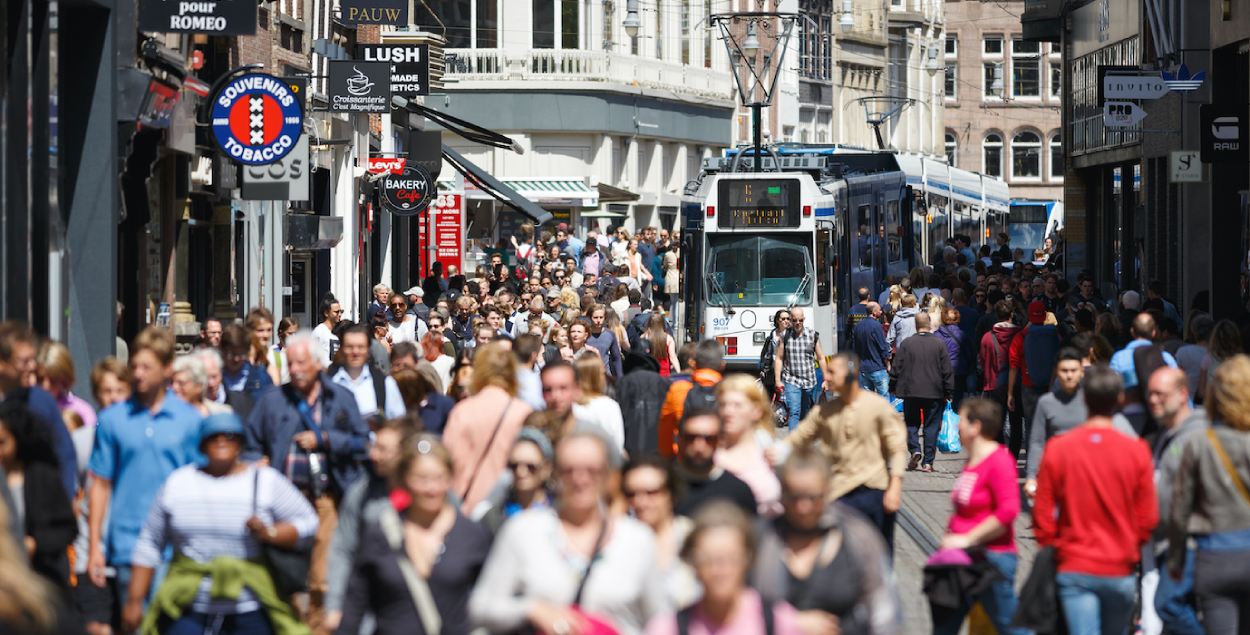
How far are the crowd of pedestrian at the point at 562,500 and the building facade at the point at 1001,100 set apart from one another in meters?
83.9

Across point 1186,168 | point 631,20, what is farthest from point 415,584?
point 631,20

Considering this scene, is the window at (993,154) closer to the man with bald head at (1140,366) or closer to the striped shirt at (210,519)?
the man with bald head at (1140,366)

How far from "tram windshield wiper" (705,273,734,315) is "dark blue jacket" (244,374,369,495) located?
58.9 ft

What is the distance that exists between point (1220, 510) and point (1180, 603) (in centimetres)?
51

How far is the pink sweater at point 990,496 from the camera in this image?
987cm

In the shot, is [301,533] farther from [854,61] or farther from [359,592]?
[854,61]

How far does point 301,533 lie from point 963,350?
45.3 ft

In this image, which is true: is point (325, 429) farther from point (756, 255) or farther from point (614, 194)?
point (614, 194)

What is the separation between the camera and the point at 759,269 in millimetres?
28734

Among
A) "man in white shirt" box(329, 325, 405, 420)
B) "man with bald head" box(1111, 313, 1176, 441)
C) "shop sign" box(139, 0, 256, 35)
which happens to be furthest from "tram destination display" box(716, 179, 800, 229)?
"man in white shirt" box(329, 325, 405, 420)

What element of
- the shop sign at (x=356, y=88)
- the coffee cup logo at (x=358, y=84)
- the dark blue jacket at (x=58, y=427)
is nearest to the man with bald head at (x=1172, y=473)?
the dark blue jacket at (x=58, y=427)

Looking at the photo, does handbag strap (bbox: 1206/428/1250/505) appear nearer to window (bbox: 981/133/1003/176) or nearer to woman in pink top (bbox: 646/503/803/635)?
woman in pink top (bbox: 646/503/803/635)

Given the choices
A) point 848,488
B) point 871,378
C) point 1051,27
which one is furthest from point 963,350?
point 1051,27

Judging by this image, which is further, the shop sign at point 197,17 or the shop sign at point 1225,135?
the shop sign at point 1225,135
